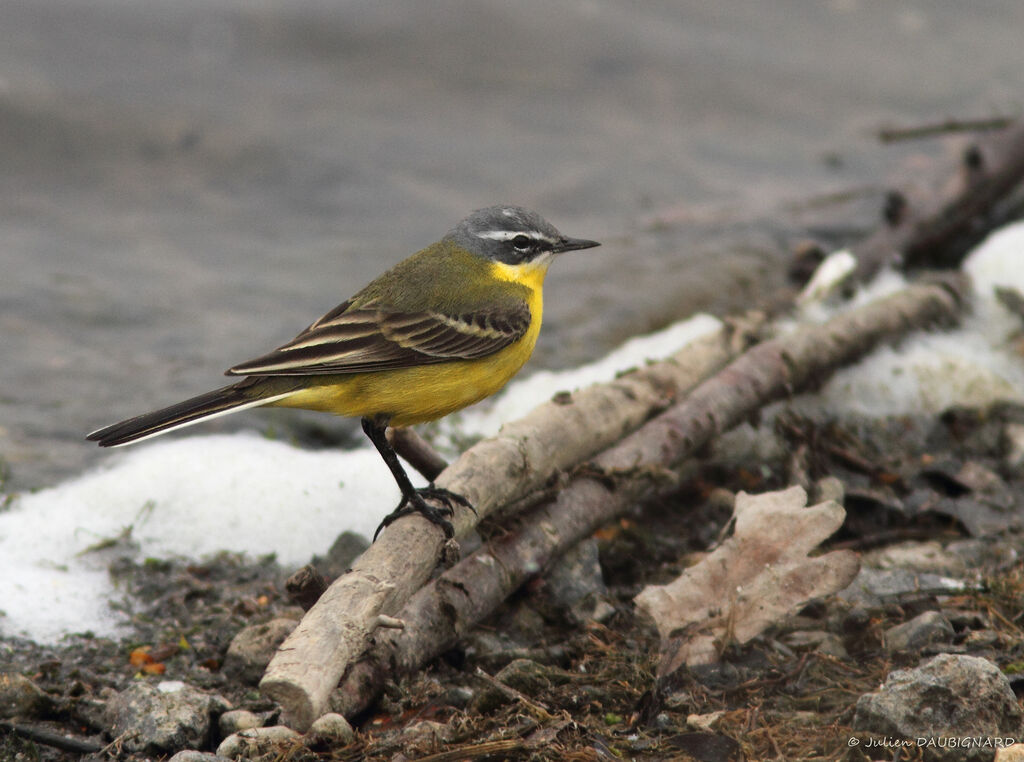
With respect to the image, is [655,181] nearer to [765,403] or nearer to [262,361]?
[765,403]

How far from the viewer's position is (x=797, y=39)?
1602 centimetres

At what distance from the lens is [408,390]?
5465mm

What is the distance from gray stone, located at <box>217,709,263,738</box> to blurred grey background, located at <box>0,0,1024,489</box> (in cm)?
399

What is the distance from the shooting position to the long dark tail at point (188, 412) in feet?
15.5

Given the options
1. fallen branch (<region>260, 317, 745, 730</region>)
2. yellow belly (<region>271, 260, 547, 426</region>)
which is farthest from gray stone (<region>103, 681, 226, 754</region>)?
yellow belly (<region>271, 260, 547, 426</region>)

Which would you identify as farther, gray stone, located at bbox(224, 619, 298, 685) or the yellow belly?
the yellow belly

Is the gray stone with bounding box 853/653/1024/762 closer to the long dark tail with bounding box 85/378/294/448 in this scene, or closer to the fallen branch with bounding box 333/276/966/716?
the fallen branch with bounding box 333/276/966/716

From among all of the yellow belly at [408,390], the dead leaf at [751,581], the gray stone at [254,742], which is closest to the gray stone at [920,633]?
the dead leaf at [751,581]

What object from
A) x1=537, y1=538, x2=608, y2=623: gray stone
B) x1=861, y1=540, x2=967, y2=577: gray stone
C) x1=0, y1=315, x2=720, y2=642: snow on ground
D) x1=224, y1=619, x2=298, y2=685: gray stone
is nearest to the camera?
x1=224, y1=619, x2=298, y2=685: gray stone

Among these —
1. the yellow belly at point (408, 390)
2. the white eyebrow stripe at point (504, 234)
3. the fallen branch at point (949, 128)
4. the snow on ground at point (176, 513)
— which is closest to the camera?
the yellow belly at point (408, 390)

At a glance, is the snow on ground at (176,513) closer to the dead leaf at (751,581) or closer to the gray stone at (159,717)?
the gray stone at (159,717)

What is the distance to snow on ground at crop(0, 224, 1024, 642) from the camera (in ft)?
18.8

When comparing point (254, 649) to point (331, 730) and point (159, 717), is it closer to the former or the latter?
point (159, 717)

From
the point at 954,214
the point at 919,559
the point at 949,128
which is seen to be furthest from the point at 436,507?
the point at 949,128
